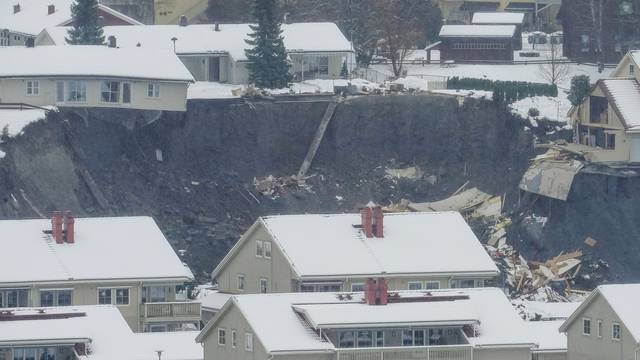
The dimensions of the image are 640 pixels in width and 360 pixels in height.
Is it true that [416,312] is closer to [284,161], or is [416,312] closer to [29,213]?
[29,213]

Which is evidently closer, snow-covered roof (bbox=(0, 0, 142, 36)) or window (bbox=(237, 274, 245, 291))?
window (bbox=(237, 274, 245, 291))

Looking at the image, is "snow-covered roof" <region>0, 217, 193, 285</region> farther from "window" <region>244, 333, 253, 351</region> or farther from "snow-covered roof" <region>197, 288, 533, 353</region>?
"window" <region>244, 333, 253, 351</region>

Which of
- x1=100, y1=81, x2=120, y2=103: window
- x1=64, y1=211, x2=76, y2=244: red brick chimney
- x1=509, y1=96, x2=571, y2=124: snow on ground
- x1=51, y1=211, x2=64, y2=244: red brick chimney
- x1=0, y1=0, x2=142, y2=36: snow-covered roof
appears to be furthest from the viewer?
x1=0, y1=0, x2=142, y2=36: snow-covered roof

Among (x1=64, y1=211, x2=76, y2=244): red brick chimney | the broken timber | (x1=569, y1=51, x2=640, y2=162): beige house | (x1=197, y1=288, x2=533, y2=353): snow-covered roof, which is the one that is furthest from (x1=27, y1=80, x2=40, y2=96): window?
(x1=197, y1=288, x2=533, y2=353): snow-covered roof

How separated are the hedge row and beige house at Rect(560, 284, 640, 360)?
128 ft

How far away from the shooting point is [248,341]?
95625 millimetres

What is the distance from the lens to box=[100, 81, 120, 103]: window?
13388 cm

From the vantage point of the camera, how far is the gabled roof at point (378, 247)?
109062mm

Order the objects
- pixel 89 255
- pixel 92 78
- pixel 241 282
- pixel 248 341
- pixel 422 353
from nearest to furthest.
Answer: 1. pixel 248 341
2. pixel 422 353
3. pixel 89 255
4. pixel 241 282
5. pixel 92 78

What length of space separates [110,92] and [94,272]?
28.3 meters

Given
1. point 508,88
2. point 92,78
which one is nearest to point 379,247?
point 92,78

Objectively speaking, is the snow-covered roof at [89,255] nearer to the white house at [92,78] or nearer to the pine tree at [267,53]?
the white house at [92,78]

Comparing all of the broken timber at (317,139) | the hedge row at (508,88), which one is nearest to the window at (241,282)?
the broken timber at (317,139)

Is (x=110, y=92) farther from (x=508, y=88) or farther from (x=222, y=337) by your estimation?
(x=222, y=337)
